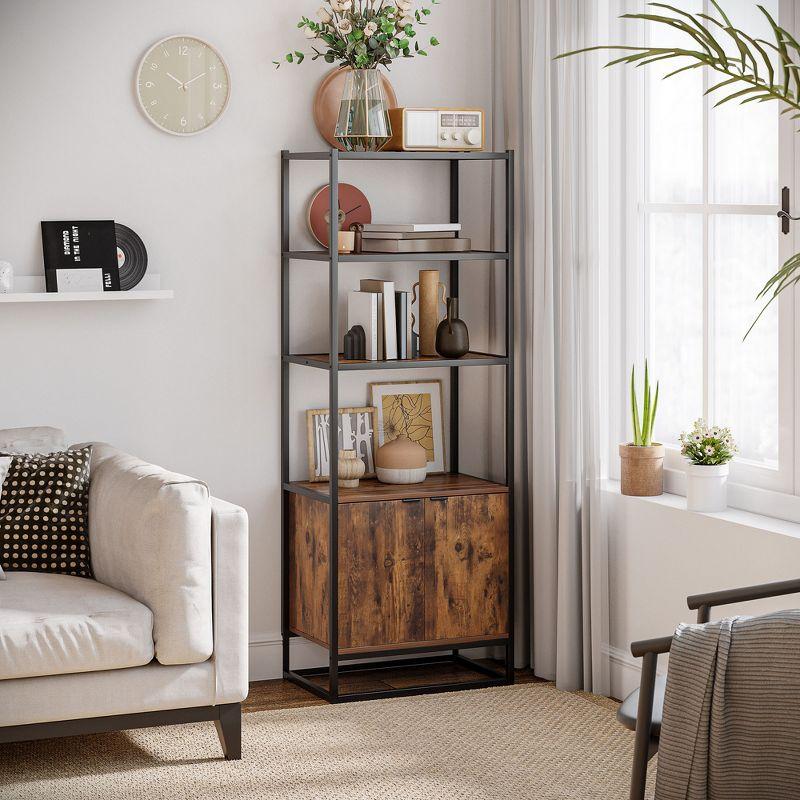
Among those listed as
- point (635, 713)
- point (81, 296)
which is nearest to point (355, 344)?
point (81, 296)

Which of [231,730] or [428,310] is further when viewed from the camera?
[428,310]

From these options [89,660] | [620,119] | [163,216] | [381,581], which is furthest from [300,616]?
[620,119]

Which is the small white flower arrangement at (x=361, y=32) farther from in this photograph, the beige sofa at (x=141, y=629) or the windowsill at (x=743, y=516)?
the windowsill at (x=743, y=516)

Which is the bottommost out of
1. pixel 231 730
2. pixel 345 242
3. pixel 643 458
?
pixel 231 730

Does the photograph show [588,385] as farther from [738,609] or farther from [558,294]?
[738,609]

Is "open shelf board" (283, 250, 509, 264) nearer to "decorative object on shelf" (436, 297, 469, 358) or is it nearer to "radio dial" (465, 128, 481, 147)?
"decorative object on shelf" (436, 297, 469, 358)

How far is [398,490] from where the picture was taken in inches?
157

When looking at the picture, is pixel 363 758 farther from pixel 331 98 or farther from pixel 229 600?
pixel 331 98

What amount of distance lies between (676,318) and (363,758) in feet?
5.33

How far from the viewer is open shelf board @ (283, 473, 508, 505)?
390 centimetres

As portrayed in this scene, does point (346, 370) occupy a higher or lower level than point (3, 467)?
higher

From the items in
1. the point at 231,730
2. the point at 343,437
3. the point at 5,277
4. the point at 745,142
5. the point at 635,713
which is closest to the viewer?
the point at 635,713

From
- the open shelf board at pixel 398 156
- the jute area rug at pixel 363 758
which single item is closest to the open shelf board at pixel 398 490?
the jute area rug at pixel 363 758

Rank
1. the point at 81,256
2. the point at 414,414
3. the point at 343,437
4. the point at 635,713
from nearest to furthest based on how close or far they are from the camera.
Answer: the point at 635,713 → the point at 81,256 → the point at 343,437 → the point at 414,414
